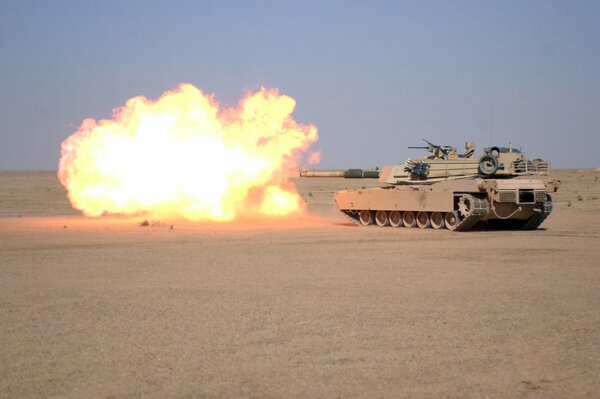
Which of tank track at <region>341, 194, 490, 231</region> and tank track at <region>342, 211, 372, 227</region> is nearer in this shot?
tank track at <region>341, 194, 490, 231</region>

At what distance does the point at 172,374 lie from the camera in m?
8.12

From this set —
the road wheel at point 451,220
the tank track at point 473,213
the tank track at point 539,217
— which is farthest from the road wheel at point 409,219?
the tank track at point 539,217

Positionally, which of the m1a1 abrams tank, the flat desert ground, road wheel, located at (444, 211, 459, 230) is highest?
the m1a1 abrams tank

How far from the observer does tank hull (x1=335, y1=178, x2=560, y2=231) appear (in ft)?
86.5

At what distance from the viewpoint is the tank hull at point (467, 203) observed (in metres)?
26.4

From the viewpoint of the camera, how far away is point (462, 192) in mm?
27188

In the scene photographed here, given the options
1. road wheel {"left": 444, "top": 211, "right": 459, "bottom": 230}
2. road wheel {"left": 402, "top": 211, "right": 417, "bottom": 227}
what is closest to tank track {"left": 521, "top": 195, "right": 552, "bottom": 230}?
road wheel {"left": 444, "top": 211, "right": 459, "bottom": 230}

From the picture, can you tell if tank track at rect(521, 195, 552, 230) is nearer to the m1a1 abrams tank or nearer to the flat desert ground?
the m1a1 abrams tank

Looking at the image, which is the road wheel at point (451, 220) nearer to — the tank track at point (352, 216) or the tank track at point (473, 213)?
the tank track at point (473, 213)

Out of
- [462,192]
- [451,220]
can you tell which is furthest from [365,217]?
[462,192]

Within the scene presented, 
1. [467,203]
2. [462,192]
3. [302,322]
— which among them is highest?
[462,192]

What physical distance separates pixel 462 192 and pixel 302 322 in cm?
1738

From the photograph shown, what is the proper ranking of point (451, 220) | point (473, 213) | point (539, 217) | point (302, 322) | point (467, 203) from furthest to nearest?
1. point (539, 217)
2. point (451, 220)
3. point (467, 203)
4. point (473, 213)
5. point (302, 322)

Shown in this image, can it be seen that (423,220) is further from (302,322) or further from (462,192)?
(302,322)
